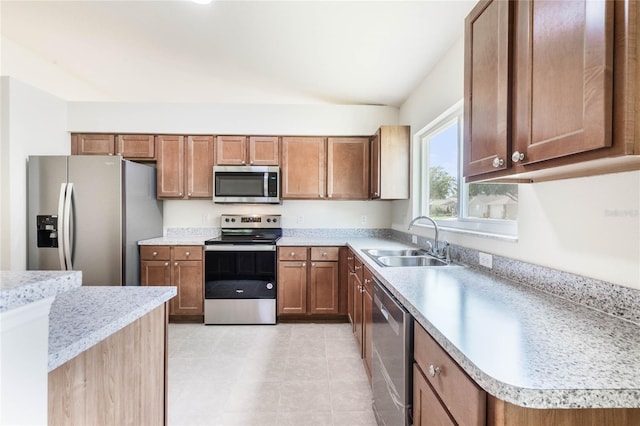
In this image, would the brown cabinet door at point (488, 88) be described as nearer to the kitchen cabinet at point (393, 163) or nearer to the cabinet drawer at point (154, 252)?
the kitchen cabinet at point (393, 163)

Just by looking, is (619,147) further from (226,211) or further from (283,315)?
(226,211)

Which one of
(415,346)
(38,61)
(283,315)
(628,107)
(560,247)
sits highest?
(38,61)

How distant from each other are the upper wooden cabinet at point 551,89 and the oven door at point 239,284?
2360mm

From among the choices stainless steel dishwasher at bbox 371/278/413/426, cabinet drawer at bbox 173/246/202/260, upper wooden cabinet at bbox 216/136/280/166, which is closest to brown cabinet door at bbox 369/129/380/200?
upper wooden cabinet at bbox 216/136/280/166

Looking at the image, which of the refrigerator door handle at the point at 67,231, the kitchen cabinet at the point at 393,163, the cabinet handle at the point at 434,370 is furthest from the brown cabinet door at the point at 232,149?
the cabinet handle at the point at 434,370

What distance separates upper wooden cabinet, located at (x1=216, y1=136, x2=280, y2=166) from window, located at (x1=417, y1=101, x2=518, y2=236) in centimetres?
169

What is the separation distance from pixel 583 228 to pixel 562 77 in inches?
24.9

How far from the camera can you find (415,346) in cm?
111

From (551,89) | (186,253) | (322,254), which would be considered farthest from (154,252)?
(551,89)

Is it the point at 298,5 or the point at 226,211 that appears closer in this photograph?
the point at 298,5

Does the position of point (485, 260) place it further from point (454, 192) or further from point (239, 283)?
point (239, 283)

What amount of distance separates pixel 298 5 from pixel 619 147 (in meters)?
2.00

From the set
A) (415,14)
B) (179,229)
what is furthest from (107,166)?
(415,14)

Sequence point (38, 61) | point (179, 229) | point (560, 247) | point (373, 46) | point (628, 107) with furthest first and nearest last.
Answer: point (179, 229) → point (38, 61) → point (373, 46) → point (560, 247) → point (628, 107)
